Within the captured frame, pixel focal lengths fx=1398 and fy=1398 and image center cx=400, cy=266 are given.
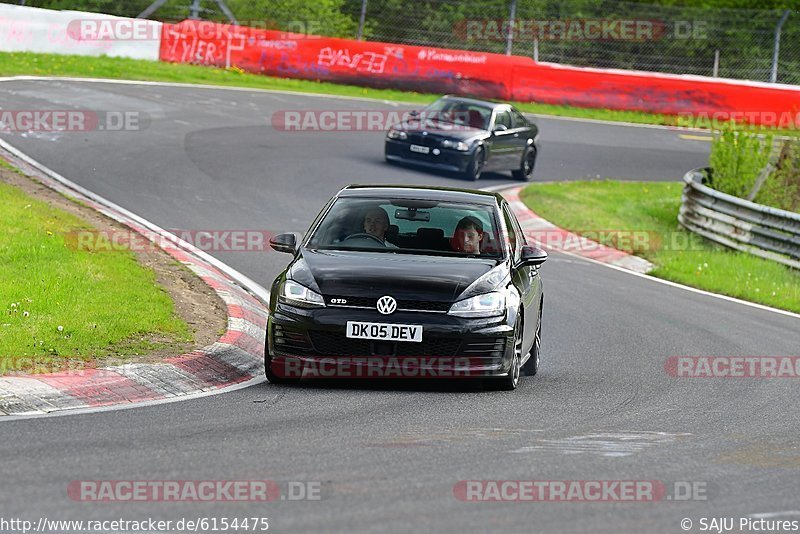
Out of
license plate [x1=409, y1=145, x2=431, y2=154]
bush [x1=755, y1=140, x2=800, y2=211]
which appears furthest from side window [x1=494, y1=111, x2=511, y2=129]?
bush [x1=755, y1=140, x2=800, y2=211]

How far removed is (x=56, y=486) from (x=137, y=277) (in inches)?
263

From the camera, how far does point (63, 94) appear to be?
2698cm

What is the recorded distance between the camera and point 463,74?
36.2 metres

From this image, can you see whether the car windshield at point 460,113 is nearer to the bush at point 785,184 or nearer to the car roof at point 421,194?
the bush at point 785,184

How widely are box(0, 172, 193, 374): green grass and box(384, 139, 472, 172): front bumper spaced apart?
1124 centimetres

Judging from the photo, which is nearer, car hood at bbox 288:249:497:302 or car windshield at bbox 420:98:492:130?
car hood at bbox 288:249:497:302

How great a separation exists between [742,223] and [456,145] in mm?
5873

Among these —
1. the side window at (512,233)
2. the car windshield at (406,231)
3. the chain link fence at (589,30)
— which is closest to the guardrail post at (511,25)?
the chain link fence at (589,30)

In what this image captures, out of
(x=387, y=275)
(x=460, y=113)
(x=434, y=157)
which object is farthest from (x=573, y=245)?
(x=387, y=275)

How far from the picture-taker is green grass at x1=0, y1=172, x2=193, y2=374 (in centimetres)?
977

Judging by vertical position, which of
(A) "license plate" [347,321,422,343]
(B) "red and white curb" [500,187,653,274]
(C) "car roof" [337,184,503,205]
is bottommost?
(B) "red and white curb" [500,187,653,274]

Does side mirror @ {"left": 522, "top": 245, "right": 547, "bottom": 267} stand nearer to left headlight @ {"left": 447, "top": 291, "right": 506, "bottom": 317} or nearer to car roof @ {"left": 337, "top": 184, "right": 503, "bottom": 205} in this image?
car roof @ {"left": 337, "top": 184, "right": 503, "bottom": 205}

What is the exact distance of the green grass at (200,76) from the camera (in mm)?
31281

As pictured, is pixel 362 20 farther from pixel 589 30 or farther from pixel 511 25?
pixel 589 30
